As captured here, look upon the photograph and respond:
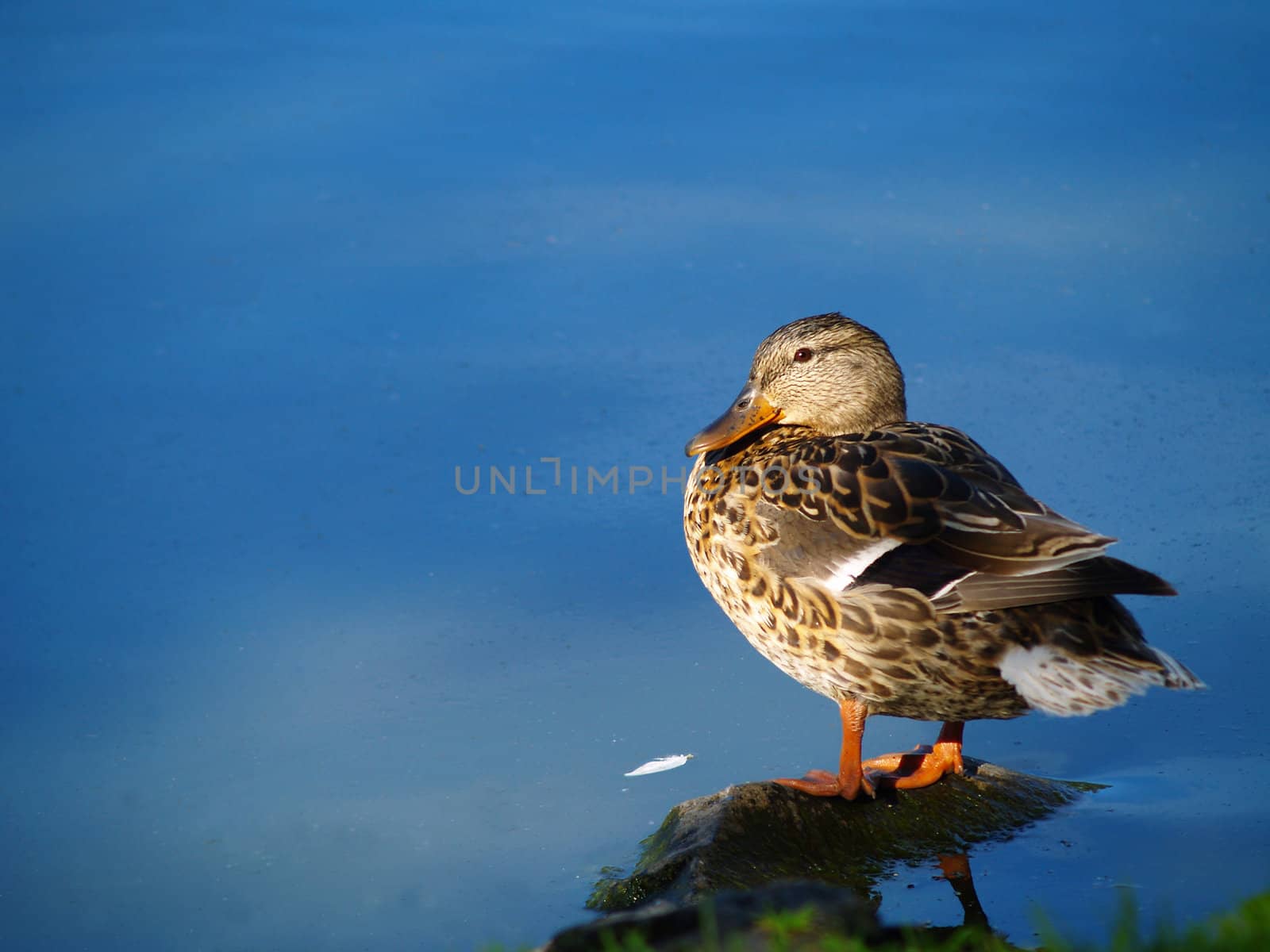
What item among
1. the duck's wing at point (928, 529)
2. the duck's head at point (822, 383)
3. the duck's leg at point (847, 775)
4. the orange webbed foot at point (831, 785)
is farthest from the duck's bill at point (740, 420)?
the orange webbed foot at point (831, 785)

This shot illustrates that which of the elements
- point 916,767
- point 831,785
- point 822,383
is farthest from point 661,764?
point 822,383

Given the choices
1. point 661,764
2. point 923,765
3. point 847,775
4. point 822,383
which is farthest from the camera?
point 822,383

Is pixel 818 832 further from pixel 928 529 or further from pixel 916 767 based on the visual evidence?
pixel 928 529

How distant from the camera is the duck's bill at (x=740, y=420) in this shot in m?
4.22

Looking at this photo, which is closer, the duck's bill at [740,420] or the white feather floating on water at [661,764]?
the white feather floating on water at [661,764]

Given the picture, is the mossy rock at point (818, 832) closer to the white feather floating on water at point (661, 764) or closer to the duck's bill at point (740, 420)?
the white feather floating on water at point (661, 764)

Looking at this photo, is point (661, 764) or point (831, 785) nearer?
point (831, 785)

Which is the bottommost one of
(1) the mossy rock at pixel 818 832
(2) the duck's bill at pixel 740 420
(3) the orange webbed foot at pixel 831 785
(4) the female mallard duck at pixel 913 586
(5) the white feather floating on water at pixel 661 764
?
(1) the mossy rock at pixel 818 832

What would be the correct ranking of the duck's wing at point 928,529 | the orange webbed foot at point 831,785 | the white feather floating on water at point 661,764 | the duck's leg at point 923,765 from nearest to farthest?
1. the duck's wing at point 928,529
2. the orange webbed foot at point 831,785
3. the duck's leg at point 923,765
4. the white feather floating on water at point 661,764

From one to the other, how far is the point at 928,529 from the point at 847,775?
741 mm

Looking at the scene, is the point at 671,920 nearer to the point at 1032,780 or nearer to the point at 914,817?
the point at 914,817

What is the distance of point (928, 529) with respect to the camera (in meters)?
3.54

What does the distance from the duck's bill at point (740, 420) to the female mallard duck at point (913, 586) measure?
6 cm

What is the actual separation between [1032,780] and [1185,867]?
571mm
